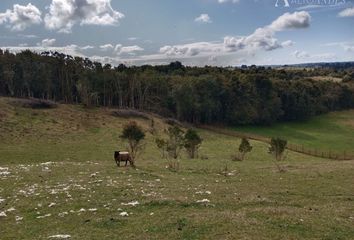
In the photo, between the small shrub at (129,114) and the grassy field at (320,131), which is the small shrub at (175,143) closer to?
the small shrub at (129,114)

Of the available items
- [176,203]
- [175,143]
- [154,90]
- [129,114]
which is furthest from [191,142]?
[154,90]

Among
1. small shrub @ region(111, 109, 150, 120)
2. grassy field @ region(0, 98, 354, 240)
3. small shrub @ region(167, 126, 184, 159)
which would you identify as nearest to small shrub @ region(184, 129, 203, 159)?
small shrub @ region(167, 126, 184, 159)

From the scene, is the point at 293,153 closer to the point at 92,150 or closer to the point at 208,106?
the point at 92,150

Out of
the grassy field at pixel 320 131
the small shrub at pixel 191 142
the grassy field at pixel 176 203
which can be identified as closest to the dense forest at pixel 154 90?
the grassy field at pixel 320 131

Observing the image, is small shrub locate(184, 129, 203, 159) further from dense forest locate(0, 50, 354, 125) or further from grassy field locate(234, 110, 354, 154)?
dense forest locate(0, 50, 354, 125)

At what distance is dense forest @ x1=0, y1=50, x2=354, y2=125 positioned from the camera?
100625 mm

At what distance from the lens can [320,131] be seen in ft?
385

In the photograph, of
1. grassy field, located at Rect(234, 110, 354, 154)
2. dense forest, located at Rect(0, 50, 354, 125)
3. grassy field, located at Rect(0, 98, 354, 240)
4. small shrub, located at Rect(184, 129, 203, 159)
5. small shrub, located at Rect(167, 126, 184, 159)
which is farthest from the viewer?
dense forest, located at Rect(0, 50, 354, 125)

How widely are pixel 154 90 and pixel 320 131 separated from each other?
164 ft

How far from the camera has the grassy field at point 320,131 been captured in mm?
93938

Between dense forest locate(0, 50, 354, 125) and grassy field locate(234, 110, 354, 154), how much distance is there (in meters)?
4.64

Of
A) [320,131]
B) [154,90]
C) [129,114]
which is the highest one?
[154,90]

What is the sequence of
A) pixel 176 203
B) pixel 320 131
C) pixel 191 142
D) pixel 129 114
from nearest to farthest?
pixel 176 203, pixel 191 142, pixel 129 114, pixel 320 131

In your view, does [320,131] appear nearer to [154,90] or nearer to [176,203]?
[154,90]
